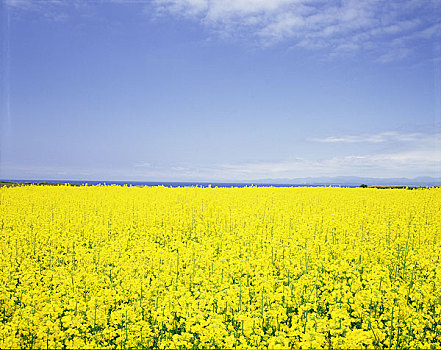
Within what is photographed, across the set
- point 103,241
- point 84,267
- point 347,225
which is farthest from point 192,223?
point 347,225

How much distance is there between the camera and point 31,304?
21.2 feet

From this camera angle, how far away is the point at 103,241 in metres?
12.1

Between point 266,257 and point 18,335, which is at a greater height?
point 266,257

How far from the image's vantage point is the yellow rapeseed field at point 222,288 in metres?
5.32

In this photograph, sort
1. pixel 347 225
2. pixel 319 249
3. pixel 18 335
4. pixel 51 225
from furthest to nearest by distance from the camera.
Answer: pixel 51 225
pixel 347 225
pixel 319 249
pixel 18 335

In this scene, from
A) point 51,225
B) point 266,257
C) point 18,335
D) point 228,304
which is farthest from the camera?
point 51,225

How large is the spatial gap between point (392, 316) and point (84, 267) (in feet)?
26.8

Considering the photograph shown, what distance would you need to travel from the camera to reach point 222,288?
6.83 metres

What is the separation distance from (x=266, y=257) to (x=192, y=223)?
20.0 ft

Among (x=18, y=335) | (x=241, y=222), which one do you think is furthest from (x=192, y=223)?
(x=18, y=335)

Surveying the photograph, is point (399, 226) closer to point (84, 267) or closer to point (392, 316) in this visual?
point (392, 316)

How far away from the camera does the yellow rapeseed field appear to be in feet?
17.5

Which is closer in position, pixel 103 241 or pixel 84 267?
pixel 84 267

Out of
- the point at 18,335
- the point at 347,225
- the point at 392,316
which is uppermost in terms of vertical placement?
the point at 347,225
